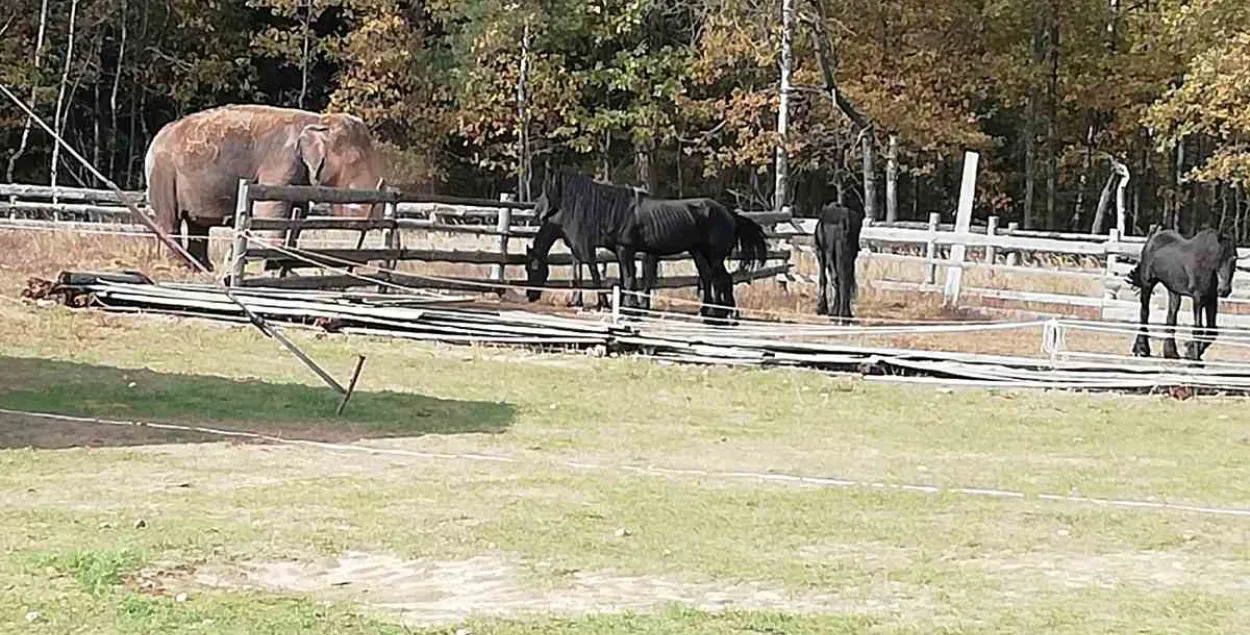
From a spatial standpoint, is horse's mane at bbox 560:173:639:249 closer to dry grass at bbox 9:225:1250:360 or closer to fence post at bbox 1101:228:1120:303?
dry grass at bbox 9:225:1250:360

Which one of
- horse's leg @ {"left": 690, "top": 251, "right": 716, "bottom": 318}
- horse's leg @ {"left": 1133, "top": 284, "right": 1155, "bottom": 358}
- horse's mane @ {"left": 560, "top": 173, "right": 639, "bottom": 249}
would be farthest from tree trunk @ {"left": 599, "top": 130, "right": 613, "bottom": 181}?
horse's leg @ {"left": 1133, "top": 284, "right": 1155, "bottom": 358}

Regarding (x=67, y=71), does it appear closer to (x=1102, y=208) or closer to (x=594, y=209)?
(x=594, y=209)

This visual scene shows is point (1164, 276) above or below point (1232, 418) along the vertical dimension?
above

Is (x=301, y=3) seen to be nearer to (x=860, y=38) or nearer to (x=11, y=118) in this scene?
(x=11, y=118)

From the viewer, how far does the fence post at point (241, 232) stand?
53.2 feet

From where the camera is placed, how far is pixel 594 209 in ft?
56.7

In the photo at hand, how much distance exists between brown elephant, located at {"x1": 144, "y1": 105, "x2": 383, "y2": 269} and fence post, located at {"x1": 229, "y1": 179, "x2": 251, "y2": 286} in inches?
142

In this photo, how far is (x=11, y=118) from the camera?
125 ft

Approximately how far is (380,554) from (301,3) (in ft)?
104

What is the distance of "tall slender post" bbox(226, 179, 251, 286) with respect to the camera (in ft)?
53.2

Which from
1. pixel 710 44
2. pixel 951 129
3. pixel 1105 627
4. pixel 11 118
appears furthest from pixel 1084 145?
pixel 1105 627

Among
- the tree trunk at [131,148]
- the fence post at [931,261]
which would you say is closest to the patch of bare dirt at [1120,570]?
the fence post at [931,261]

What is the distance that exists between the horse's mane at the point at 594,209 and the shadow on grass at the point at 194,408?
577 cm

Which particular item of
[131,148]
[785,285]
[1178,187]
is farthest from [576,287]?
[1178,187]
